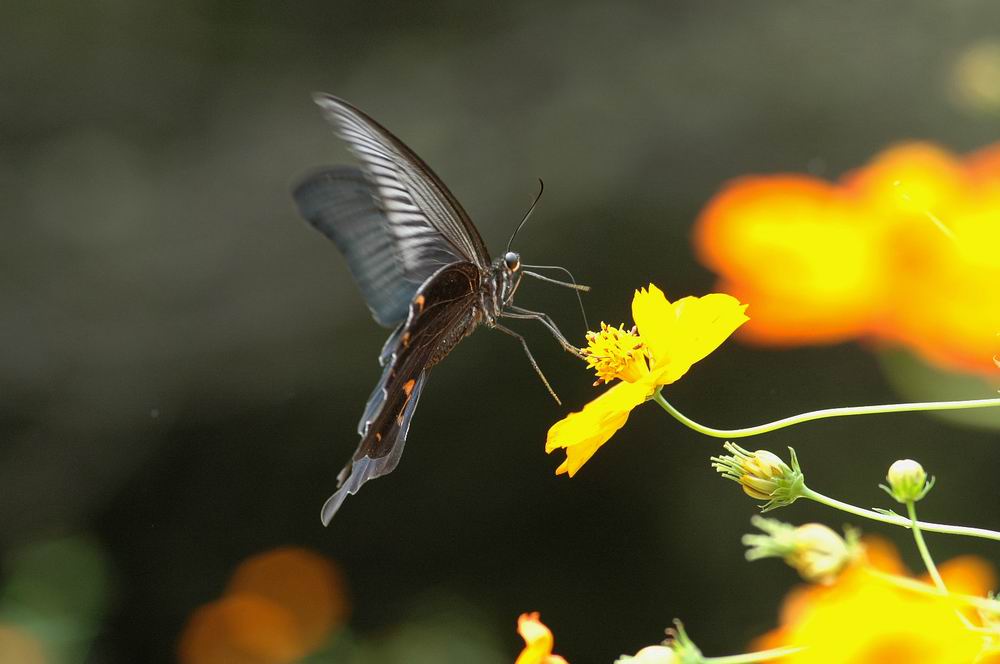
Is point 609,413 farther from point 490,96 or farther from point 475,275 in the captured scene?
point 490,96

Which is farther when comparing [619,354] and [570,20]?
[570,20]

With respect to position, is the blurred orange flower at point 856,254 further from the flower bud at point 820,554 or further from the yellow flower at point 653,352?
the flower bud at point 820,554

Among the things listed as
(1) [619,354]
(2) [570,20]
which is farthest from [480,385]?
(1) [619,354]

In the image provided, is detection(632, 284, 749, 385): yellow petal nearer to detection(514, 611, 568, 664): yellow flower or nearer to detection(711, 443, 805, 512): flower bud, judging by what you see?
detection(711, 443, 805, 512): flower bud

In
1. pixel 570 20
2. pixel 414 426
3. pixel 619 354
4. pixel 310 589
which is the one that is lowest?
pixel 310 589

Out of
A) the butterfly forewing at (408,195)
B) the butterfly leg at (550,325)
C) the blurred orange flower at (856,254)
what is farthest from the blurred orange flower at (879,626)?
the blurred orange flower at (856,254)

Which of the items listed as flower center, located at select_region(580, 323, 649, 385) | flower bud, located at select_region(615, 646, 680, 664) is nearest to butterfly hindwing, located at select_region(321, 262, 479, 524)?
flower center, located at select_region(580, 323, 649, 385)
